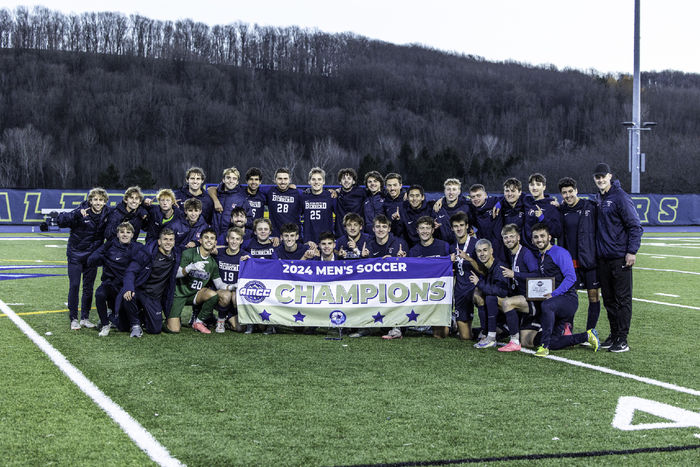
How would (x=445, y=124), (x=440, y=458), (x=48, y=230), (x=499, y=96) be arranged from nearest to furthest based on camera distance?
1. (x=440, y=458)
2. (x=48, y=230)
3. (x=445, y=124)
4. (x=499, y=96)

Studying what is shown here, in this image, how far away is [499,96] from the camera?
119812 mm

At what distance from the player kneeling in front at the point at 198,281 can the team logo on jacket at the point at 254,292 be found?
1.34ft

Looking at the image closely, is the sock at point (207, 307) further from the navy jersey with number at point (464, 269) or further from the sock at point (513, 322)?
the sock at point (513, 322)

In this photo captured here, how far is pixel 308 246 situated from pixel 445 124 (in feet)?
333

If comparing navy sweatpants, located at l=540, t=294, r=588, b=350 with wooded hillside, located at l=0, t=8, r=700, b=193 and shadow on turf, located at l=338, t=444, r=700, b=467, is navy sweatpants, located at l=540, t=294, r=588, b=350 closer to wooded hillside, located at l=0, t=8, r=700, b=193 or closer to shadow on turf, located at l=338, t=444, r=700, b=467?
shadow on turf, located at l=338, t=444, r=700, b=467

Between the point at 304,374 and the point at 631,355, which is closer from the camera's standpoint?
the point at 304,374

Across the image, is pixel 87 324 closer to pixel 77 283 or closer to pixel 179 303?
pixel 77 283

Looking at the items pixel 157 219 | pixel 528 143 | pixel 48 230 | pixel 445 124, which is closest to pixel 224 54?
pixel 445 124

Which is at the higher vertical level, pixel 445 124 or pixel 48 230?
pixel 445 124

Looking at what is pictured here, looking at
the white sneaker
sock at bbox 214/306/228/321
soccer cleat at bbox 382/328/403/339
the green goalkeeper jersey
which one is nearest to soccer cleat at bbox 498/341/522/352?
soccer cleat at bbox 382/328/403/339

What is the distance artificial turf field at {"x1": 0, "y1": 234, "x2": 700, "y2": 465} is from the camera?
4.46 meters

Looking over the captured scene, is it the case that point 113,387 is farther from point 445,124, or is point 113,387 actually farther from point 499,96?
point 499,96

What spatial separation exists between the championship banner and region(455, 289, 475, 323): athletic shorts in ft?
0.33

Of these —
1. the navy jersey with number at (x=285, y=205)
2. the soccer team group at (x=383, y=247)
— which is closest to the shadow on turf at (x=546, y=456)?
the soccer team group at (x=383, y=247)
